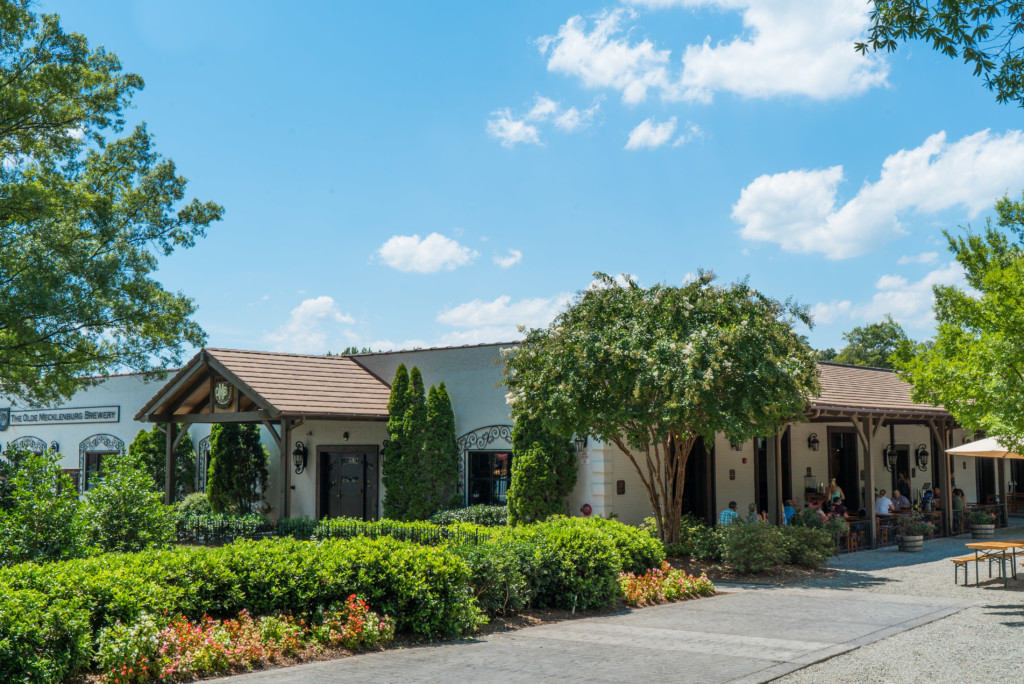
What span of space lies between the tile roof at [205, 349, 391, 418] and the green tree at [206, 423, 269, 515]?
224 centimetres

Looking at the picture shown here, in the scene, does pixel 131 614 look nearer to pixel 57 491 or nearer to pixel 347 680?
pixel 347 680

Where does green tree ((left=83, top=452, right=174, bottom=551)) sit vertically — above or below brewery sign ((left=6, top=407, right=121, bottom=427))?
below

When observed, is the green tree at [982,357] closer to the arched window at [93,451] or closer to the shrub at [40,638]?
the shrub at [40,638]

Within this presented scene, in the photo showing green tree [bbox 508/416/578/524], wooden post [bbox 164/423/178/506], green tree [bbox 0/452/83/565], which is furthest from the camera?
wooden post [bbox 164/423/178/506]

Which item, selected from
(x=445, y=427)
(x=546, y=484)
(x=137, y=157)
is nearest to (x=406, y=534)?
(x=546, y=484)

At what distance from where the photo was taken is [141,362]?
67.3ft

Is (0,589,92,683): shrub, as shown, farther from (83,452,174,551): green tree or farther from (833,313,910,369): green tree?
(833,313,910,369): green tree

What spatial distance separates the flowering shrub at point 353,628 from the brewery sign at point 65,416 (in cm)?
1936

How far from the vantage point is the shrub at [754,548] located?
15.5 m

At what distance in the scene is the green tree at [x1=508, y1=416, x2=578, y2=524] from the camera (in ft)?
59.4

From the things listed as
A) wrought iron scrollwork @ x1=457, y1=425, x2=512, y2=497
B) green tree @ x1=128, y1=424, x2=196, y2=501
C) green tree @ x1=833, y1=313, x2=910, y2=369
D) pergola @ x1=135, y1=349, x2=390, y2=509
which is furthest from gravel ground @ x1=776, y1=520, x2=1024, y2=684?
green tree @ x1=833, y1=313, x2=910, y2=369

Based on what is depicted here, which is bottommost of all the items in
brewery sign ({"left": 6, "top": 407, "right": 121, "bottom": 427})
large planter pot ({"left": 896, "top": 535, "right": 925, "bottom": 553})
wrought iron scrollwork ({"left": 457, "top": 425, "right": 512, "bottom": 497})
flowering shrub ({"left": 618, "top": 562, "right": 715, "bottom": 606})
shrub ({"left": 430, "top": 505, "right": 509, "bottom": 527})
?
large planter pot ({"left": 896, "top": 535, "right": 925, "bottom": 553})

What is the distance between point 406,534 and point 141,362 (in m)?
8.60

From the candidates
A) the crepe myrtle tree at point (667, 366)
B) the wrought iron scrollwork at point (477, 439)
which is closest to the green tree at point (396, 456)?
the wrought iron scrollwork at point (477, 439)
